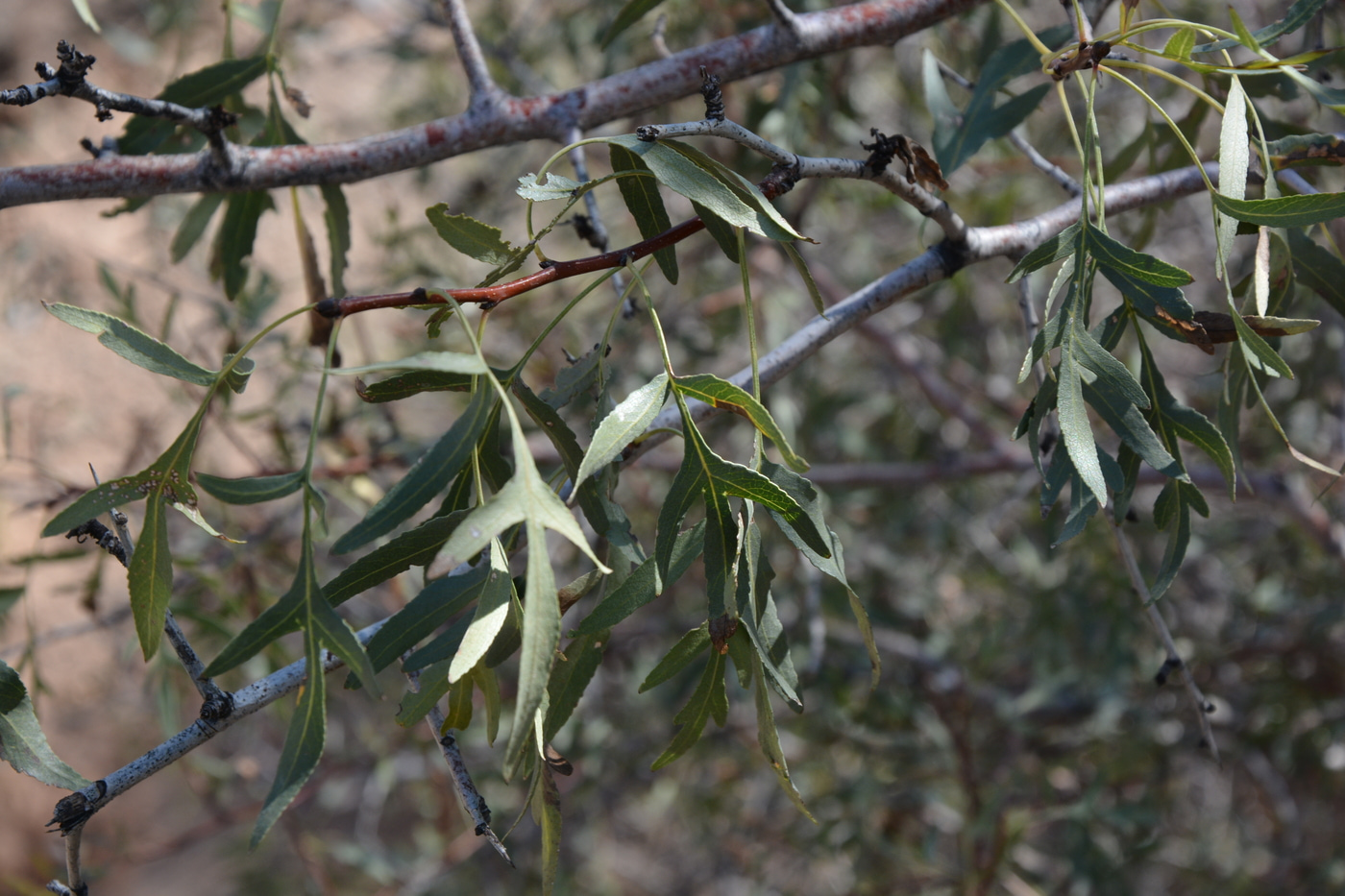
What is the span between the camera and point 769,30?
3.59 feet

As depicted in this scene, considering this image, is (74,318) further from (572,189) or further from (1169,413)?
(1169,413)

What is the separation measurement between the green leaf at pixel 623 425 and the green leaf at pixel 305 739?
22 centimetres

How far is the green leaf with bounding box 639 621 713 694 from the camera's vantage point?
0.68 metres

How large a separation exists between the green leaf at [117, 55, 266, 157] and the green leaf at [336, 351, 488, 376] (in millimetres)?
845

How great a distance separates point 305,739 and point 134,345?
31 cm

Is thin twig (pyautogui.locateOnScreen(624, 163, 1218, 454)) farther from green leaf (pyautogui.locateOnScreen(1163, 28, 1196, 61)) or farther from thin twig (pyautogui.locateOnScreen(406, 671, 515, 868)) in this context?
thin twig (pyautogui.locateOnScreen(406, 671, 515, 868))

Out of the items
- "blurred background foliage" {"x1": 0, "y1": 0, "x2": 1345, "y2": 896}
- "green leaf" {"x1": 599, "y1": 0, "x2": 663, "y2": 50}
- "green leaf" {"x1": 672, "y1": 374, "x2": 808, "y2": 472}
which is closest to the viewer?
"green leaf" {"x1": 672, "y1": 374, "x2": 808, "y2": 472}

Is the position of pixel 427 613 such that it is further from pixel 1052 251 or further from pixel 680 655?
pixel 1052 251

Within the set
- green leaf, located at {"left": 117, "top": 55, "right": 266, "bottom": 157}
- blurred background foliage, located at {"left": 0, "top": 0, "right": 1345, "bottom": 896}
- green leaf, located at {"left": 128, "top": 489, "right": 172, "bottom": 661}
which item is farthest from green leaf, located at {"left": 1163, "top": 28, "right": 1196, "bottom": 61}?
green leaf, located at {"left": 117, "top": 55, "right": 266, "bottom": 157}

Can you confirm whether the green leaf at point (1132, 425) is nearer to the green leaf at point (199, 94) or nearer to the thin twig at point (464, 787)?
the thin twig at point (464, 787)

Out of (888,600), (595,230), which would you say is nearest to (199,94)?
(595,230)

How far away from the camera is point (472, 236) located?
72cm

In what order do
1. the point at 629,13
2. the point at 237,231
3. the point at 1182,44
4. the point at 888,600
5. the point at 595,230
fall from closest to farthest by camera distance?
the point at 1182,44 < the point at 595,230 < the point at 629,13 < the point at 237,231 < the point at 888,600

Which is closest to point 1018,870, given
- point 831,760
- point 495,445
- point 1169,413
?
point 831,760
